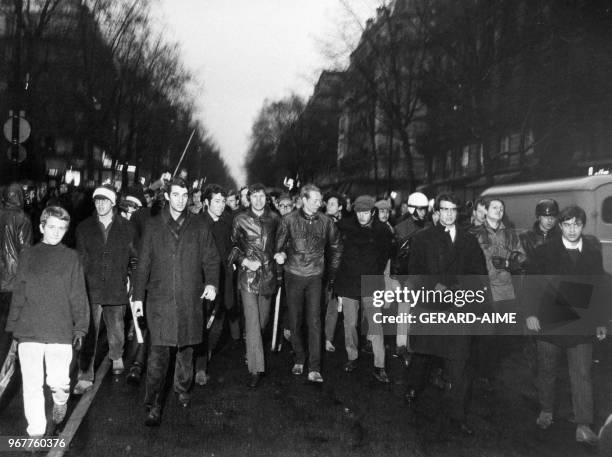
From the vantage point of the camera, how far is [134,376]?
6.81m

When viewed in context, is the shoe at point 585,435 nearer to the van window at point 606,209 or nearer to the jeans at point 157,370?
the jeans at point 157,370

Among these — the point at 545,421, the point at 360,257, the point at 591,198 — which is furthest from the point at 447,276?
the point at 591,198

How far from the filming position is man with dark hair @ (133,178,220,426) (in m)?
5.68

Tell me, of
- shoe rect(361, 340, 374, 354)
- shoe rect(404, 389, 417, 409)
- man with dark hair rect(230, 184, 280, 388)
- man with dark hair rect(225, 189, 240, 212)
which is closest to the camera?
shoe rect(404, 389, 417, 409)

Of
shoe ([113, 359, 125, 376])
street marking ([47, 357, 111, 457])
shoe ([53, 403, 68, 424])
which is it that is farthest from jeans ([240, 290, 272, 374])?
shoe ([53, 403, 68, 424])

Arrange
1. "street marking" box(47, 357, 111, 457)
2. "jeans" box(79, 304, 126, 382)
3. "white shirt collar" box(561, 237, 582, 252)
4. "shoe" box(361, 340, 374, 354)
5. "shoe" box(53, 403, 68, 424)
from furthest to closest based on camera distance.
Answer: "shoe" box(361, 340, 374, 354) → "jeans" box(79, 304, 126, 382) → "white shirt collar" box(561, 237, 582, 252) → "shoe" box(53, 403, 68, 424) → "street marking" box(47, 357, 111, 457)

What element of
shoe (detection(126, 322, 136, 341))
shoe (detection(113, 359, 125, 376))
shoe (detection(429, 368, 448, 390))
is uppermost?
shoe (detection(126, 322, 136, 341))

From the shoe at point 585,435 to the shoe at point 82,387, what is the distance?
14.2ft

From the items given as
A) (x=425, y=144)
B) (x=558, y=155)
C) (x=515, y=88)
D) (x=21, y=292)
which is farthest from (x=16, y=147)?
(x=425, y=144)

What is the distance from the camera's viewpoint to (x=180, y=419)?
5660 millimetres

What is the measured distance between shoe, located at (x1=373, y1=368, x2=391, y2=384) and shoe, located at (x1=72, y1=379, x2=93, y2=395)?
287cm

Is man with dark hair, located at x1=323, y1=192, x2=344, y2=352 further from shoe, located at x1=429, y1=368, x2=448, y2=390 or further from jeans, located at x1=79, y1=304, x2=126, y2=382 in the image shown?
jeans, located at x1=79, y1=304, x2=126, y2=382

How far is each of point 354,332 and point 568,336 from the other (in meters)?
2.66

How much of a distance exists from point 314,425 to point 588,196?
24.3 feet
